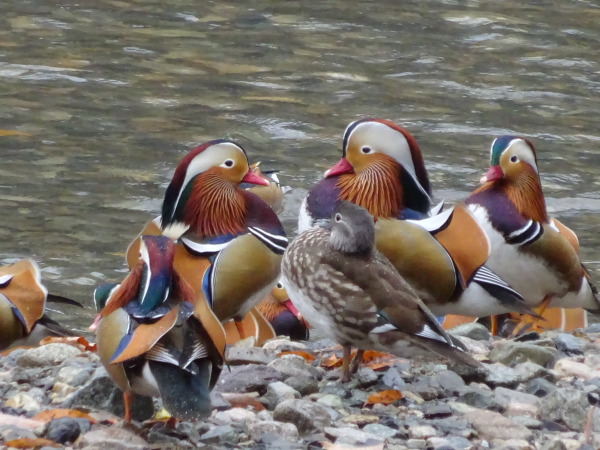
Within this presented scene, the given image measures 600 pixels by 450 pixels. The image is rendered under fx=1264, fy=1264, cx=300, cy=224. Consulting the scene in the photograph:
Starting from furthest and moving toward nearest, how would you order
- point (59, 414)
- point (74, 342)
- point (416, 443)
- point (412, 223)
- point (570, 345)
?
point (412, 223) → point (74, 342) → point (570, 345) → point (59, 414) → point (416, 443)

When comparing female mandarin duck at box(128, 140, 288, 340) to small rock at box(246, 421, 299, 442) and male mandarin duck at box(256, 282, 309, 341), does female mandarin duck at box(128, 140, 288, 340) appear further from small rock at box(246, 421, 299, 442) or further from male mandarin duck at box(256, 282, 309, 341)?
small rock at box(246, 421, 299, 442)

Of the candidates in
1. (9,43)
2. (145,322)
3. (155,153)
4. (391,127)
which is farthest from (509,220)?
(9,43)

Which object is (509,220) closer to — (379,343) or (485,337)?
(485,337)

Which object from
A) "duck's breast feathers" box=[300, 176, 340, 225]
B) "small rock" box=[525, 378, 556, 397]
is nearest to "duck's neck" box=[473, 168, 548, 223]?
"duck's breast feathers" box=[300, 176, 340, 225]

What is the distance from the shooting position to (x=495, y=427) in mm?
3854

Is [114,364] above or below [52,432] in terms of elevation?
above

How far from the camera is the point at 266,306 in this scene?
251 inches

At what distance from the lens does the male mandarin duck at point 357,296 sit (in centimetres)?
409

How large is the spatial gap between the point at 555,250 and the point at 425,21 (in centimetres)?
657

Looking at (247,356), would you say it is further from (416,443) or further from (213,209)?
(213,209)

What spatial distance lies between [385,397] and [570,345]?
1193mm

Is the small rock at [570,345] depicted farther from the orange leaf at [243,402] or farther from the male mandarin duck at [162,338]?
the male mandarin duck at [162,338]

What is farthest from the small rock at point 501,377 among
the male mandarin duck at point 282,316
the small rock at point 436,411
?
the male mandarin duck at point 282,316

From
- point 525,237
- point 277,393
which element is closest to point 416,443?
point 277,393
